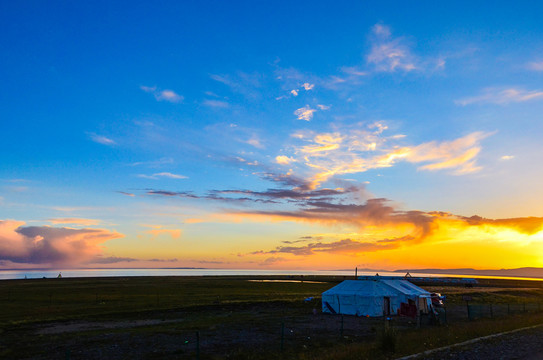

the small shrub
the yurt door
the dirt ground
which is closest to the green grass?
the dirt ground

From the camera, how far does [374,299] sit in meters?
45.2

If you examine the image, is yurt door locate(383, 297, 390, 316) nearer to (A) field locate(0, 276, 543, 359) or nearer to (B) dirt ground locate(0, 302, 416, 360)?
(A) field locate(0, 276, 543, 359)

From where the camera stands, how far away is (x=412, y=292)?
4788cm

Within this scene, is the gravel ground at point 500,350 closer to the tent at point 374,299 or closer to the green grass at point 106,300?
the tent at point 374,299

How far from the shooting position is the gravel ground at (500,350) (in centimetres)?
2106

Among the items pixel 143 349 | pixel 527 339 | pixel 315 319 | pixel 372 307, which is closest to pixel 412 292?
pixel 372 307

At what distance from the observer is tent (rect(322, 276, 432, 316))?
4559 centimetres

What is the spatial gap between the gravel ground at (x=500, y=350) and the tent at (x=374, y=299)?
59.4ft

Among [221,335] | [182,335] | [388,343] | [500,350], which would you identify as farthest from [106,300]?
[500,350]

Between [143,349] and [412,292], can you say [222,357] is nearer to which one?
[143,349]

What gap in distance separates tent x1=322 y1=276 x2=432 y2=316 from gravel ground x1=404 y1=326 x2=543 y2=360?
18.1 metres

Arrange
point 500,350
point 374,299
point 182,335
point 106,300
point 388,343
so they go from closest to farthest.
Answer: point 500,350 < point 388,343 < point 182,335 < point 374,299 < point 106,300

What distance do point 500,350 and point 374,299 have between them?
73.8ft

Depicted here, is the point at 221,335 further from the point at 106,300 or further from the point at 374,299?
the point at 106,300
